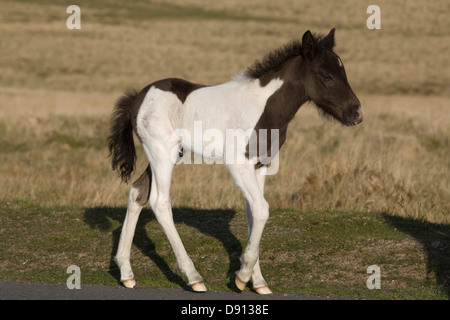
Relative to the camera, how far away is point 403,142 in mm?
19719

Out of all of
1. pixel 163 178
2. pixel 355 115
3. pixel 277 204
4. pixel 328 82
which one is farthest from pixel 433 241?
pixel 277 204

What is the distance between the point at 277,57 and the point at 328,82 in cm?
56

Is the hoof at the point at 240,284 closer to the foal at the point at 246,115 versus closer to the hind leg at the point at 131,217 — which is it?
the foal at the point at 246,115

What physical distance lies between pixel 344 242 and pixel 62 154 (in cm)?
1205

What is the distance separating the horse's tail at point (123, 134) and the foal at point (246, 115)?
9.3 inches

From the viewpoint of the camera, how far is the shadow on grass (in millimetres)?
8039

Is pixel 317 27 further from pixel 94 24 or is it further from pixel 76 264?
pixel 76 264

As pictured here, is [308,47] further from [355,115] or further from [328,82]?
[355,115]

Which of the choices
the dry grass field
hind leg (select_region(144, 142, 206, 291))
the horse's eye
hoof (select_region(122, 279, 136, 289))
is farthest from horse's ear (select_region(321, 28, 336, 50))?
the dry grass field

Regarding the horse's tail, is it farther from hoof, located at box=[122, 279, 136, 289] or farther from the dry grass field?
the dry grass field

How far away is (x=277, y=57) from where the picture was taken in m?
7.79

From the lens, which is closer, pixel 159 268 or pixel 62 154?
pixel 159 268

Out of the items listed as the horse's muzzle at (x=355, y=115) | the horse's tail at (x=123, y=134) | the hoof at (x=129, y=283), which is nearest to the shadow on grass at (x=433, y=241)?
the horse's muzzle at (x=355, y=115)

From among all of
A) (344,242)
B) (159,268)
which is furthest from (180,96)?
(344,242)
